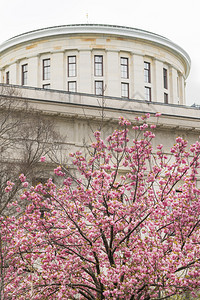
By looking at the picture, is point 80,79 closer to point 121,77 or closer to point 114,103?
point 121,77

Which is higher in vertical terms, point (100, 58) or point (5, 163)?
point (100, 58)

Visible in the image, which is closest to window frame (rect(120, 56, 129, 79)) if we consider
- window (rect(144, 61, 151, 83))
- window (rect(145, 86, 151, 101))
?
window (rect(144, 61, 151, 83))

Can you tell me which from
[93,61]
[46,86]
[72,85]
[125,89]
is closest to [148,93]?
[125,89]

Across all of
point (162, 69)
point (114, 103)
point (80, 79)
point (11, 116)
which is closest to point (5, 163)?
point (11, 116)

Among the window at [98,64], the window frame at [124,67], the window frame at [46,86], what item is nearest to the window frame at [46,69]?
the window frame at [46,86]

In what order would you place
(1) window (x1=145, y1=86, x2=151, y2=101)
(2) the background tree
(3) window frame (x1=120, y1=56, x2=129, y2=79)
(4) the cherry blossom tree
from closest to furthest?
(4) the cherry blossom tree, (2) the background tree, (3) window frame (x1=120, y1=56, x2=129, y2=79), (1) window (x1=145, y1=86, x2=151, y2=101)

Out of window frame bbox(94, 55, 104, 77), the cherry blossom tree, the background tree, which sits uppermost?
window frame bbox(94, 55, 104, 77)

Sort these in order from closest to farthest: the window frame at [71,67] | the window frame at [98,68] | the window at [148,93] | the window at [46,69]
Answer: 1. the window frame at [98,68]
2. the window frame at [71,67]
3. the window at [46,69]
4. the window at [148,93]

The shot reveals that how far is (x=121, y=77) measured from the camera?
54938 millimetres

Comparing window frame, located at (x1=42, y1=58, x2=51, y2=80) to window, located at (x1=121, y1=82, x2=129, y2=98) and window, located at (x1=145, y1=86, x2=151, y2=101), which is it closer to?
window, located at (x1=121, y1=82, x2=129, y2=98)

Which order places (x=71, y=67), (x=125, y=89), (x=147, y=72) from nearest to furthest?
(x=125, y=89) < (x=71, y=67) < (x=147, y=72)

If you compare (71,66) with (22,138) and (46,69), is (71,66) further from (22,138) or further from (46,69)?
(22,138)

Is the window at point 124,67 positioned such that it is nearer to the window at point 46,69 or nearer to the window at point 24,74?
the window at point 46,69

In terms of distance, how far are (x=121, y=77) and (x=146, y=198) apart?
4235cm
